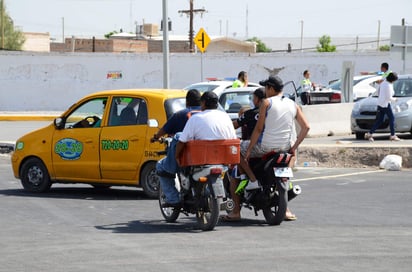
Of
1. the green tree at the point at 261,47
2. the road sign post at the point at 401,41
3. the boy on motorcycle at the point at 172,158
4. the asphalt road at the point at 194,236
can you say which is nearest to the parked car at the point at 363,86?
the road sign post at the point at 401,41

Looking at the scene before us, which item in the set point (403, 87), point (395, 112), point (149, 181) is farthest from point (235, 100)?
point (149, 181)

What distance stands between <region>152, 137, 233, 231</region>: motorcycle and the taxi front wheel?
13.6ft

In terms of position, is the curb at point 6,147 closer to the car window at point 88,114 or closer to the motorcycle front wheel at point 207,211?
the car window at point 88,114

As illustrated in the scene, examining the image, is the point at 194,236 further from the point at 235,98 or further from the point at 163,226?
the point at 235,98

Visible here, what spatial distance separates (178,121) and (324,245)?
281 cm

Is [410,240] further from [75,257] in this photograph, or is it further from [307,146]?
[307,146]

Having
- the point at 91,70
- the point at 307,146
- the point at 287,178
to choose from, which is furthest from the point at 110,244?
the point at 91,70

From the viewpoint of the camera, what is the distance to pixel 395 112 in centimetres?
2289

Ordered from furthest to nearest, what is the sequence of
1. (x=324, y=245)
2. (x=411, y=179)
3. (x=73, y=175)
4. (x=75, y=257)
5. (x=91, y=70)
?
(x=91, y=70)
(x=411, y=179)
(x=73, y=175)
(x=324, y=245)
(x=75, y=257)

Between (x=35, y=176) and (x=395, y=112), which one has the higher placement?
(x=395, y=112)

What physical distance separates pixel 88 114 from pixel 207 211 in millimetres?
4526

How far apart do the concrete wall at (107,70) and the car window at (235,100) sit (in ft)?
81.3

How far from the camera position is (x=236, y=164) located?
10.9m

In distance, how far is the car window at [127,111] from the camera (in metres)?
13.8
